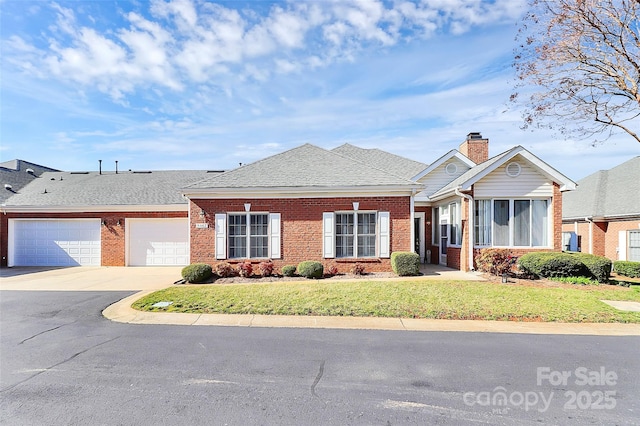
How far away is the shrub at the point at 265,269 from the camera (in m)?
13.8

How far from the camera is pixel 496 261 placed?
43.1 feet

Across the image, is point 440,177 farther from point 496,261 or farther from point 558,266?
point 558,266

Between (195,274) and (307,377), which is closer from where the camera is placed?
(307,377)

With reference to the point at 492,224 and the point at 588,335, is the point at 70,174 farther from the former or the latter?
the point at 588,335

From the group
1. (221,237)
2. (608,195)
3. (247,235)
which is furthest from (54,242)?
(608,195)

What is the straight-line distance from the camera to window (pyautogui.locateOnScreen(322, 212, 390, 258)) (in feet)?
47.6

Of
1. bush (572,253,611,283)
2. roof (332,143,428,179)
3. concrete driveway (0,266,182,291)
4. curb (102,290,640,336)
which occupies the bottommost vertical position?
concrete driveway (0,266,182,291)

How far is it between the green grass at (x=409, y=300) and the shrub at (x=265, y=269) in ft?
5.99

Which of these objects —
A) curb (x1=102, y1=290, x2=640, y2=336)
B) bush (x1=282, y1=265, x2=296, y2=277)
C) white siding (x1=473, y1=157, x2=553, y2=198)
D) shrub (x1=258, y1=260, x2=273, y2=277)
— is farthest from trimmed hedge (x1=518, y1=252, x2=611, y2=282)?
shrub (x1=258, y1=260, x2=273, y2=277)

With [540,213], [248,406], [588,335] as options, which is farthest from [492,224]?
[248,406]

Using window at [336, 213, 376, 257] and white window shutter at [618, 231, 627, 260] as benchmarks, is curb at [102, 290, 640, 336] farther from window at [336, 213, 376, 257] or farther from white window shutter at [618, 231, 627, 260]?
white window shutter at [618, 231, 627, 260]

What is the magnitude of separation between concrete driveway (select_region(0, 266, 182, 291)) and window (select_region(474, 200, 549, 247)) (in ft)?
41.5

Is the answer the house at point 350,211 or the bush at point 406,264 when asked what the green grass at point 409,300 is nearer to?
the bush at point 406,264

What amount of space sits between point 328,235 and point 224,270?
14.0 feet
